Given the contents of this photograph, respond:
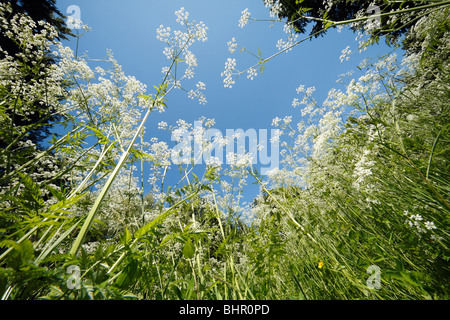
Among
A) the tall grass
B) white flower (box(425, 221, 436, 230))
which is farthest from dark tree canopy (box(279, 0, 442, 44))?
white flower (box(425, 221, 436, 230))

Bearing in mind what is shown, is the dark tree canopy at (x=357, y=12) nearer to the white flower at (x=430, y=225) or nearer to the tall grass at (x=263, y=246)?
the tall grass at (x=263, y=246)

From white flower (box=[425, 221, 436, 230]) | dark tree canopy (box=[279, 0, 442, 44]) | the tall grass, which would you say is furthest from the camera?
dark tree canopy (box=[279, 0, 442, 44])

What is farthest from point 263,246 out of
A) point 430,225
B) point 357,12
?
point 357,12

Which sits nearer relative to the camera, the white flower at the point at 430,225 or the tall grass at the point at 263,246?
the tall grass at the point at 263,246

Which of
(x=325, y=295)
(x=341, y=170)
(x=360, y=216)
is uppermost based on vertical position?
(x=341, y=170)

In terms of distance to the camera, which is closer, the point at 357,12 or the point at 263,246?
the point at 263,246

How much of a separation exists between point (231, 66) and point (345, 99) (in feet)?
5.81

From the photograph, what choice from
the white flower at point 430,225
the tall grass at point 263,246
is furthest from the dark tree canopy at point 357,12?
the white flower at point 430,225

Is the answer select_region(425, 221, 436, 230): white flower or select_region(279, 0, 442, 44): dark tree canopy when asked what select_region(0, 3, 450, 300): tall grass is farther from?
select_region(279, 0, 442, 44): dark tree canopy

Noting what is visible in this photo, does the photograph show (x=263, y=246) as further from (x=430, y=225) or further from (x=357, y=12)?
(x=357, y=12)
